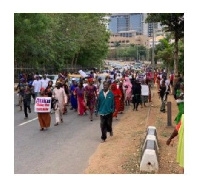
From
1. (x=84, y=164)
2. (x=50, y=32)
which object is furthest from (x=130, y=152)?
(x=50, y=32)

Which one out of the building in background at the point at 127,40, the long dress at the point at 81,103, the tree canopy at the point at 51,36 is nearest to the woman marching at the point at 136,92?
the long dress at the point at 81,103

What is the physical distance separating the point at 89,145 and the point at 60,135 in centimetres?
158

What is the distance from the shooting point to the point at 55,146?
9.59m

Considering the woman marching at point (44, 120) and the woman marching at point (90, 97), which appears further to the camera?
the woman marching at point (90, 97)

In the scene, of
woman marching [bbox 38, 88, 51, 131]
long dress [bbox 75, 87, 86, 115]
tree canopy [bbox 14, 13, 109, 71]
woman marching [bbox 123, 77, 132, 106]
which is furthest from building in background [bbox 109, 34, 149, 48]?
woman marching [bbox 38, 88, 51, 131]

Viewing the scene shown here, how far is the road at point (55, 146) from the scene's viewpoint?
7660mm

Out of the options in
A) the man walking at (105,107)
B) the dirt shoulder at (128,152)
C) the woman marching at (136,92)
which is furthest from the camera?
the woman marching at (136,92)

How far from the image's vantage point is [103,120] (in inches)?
396

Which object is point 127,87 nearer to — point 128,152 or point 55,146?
point 55,146

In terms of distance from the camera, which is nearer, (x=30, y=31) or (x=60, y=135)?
(x=60, y=135)

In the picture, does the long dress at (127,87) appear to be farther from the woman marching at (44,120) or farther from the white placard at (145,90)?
the woman marching at (44,120)

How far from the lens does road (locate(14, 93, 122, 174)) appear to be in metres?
7.66

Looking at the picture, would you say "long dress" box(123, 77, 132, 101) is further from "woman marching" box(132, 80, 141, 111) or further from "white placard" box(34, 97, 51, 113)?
"white placard" box(34, 97, 51, 113)

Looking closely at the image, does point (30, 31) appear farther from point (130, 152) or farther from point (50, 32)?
point (130, 152)
